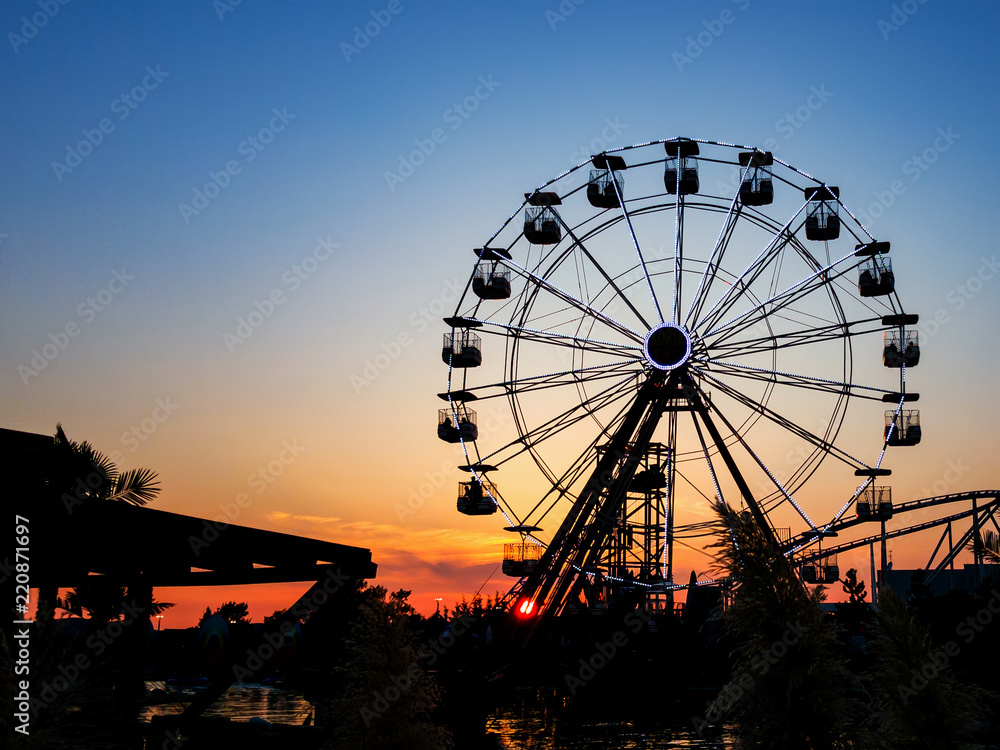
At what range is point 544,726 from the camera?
1693 inches

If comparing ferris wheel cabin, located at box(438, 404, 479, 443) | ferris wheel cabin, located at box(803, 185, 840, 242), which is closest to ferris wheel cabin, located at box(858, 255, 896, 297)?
ferris wheel cabin, located at box(803, 185, 840, 242)

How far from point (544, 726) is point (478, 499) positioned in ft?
34.8

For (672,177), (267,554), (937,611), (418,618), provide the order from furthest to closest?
1. (418,618)
2. (937,611)
3. (672,177)
4. (267,554)

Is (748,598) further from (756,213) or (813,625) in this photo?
(756,213)

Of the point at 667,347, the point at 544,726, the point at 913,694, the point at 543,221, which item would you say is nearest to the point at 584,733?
the point at 544,726

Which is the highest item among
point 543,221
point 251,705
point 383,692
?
point 543,221

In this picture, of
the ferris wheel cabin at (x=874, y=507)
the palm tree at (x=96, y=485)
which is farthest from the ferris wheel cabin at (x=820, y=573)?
the palm tree at (x=96, y=485)

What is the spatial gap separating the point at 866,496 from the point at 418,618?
7252cm

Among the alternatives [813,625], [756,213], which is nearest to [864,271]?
[756,213]

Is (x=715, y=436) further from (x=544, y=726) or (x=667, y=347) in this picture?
(x=544, y=726)

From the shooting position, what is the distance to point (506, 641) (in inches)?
1614

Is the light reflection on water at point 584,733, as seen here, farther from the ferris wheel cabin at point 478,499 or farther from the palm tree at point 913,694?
the palm tree at point 913,694

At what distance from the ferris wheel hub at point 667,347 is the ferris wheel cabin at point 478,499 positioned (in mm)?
8491

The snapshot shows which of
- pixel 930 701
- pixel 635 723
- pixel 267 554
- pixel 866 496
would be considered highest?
pixel 866 496
